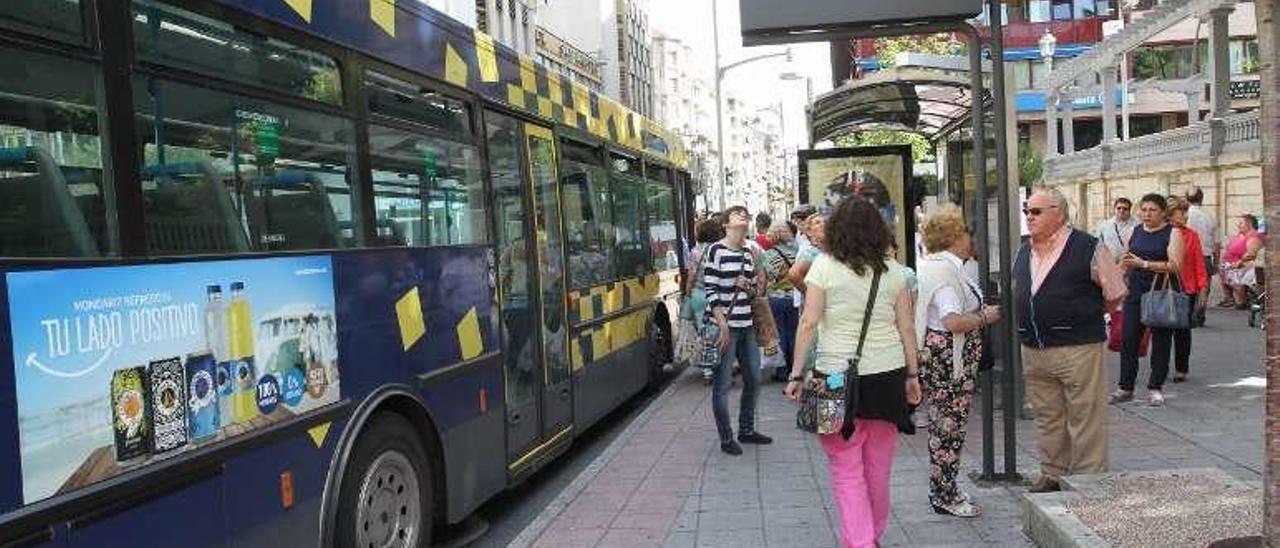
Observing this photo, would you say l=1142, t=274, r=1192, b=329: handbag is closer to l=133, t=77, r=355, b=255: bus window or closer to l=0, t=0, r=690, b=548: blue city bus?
l=0, t=0, r=690, b=548: blue city bus

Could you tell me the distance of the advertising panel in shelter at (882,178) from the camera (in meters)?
11.9

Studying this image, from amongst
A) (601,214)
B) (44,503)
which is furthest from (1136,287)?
(44,503)

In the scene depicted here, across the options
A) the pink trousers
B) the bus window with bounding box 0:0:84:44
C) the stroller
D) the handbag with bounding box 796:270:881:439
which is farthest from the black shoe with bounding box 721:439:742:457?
the stroller

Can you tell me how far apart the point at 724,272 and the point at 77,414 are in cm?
509

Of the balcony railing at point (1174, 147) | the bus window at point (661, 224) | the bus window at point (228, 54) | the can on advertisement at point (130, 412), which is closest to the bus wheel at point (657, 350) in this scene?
the bus window at point (661, 224)

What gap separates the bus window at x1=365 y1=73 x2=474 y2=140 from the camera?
505 cm

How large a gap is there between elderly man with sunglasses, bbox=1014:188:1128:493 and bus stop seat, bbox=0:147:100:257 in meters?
4.31

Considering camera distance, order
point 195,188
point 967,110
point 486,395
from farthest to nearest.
→ point 967,110 < point 486,395 < point 195,188

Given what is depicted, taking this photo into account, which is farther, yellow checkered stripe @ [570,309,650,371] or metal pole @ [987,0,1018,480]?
yellow checkered stripe @ [570,309,650,371]

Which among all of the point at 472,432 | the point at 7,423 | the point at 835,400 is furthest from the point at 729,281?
the point at 7,423

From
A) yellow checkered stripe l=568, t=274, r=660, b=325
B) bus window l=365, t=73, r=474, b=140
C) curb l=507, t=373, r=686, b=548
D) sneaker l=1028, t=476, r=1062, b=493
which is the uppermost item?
bus window l=365, t=73, r=474, b=140

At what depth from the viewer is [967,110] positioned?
10633 millimetres

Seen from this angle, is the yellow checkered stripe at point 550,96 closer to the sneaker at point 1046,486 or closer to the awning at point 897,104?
the awning at point 897,104

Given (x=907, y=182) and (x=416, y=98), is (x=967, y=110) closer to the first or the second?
(x=907, y=182)
